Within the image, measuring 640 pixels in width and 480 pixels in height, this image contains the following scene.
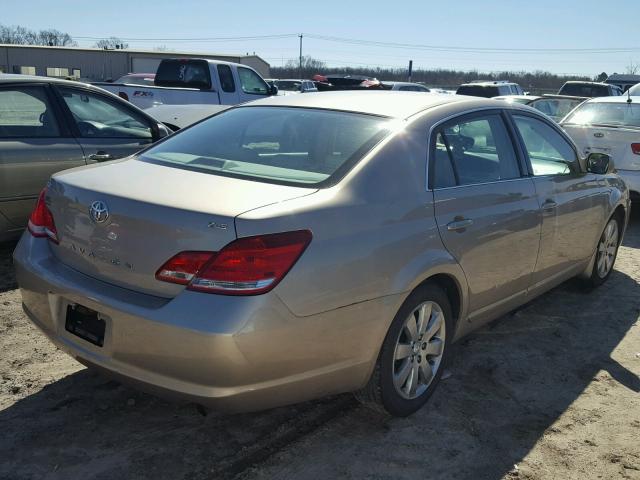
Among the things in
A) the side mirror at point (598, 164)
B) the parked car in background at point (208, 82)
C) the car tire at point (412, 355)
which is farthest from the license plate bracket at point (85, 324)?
the parked car in background at point (208, 82)

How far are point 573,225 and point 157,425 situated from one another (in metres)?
3.17

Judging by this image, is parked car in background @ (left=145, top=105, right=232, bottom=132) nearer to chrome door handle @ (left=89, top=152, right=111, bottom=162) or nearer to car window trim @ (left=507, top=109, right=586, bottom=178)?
chrome door handle @ (left=89, top=152, right=111, bottom=162)

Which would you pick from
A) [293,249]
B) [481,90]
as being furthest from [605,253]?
[481,90]

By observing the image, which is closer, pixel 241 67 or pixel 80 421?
pixel 80 421

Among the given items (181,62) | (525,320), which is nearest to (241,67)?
(181,62)

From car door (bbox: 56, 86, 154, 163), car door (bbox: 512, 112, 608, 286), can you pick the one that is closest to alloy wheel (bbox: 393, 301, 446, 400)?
car door (bbox: 512, 112, 608, 286)

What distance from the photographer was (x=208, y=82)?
42.3 feet

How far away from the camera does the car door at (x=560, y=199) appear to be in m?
4.22

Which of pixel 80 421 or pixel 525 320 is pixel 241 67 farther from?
pixel 80 421

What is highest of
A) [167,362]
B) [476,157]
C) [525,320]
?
[476,157]

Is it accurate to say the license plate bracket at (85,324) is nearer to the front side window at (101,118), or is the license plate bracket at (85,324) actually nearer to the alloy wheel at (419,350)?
the alloy wheel at (419,350)

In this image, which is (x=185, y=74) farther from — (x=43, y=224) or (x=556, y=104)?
(x=43, y=224)

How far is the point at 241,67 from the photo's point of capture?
44.2 feet

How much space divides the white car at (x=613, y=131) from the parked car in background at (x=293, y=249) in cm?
475
